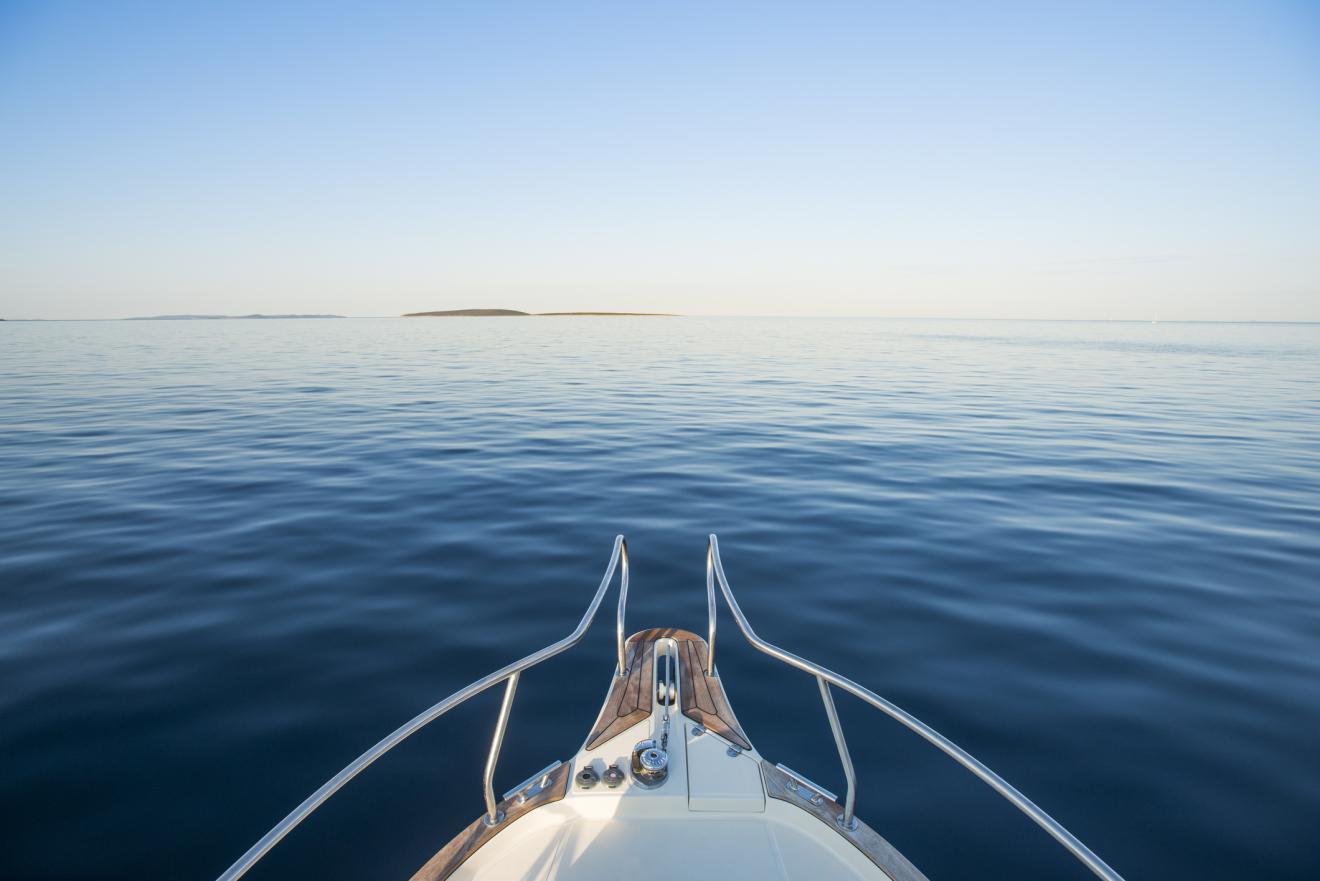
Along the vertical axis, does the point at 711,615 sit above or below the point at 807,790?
above

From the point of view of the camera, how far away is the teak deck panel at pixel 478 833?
8.91 ft

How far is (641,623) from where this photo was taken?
593cm

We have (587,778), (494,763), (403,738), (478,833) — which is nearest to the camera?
(494,763)

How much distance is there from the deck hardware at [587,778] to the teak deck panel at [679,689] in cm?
29

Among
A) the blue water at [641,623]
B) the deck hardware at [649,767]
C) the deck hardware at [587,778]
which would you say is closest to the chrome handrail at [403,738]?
the deck hardware at [587,778]

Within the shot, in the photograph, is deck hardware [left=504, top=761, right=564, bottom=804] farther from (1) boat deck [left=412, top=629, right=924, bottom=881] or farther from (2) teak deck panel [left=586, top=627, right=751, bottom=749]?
(2) teak deck panel [left=586, top=627, right=751, bottom=749]

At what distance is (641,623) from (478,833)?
10.1 feet

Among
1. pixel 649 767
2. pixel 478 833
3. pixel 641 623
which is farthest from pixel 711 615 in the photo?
pixel 641 623

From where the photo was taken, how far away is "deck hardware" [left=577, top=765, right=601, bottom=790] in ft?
10.3

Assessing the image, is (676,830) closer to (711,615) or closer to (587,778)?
(587,778)

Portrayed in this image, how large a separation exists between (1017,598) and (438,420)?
13252mm

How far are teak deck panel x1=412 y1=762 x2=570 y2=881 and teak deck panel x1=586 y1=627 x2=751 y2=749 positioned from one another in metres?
0.32

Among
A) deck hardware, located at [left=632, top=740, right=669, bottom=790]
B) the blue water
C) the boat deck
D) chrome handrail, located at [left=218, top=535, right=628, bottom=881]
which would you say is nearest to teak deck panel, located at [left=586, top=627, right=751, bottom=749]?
the boat deck

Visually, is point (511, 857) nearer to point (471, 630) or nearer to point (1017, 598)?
point (471, 630)
